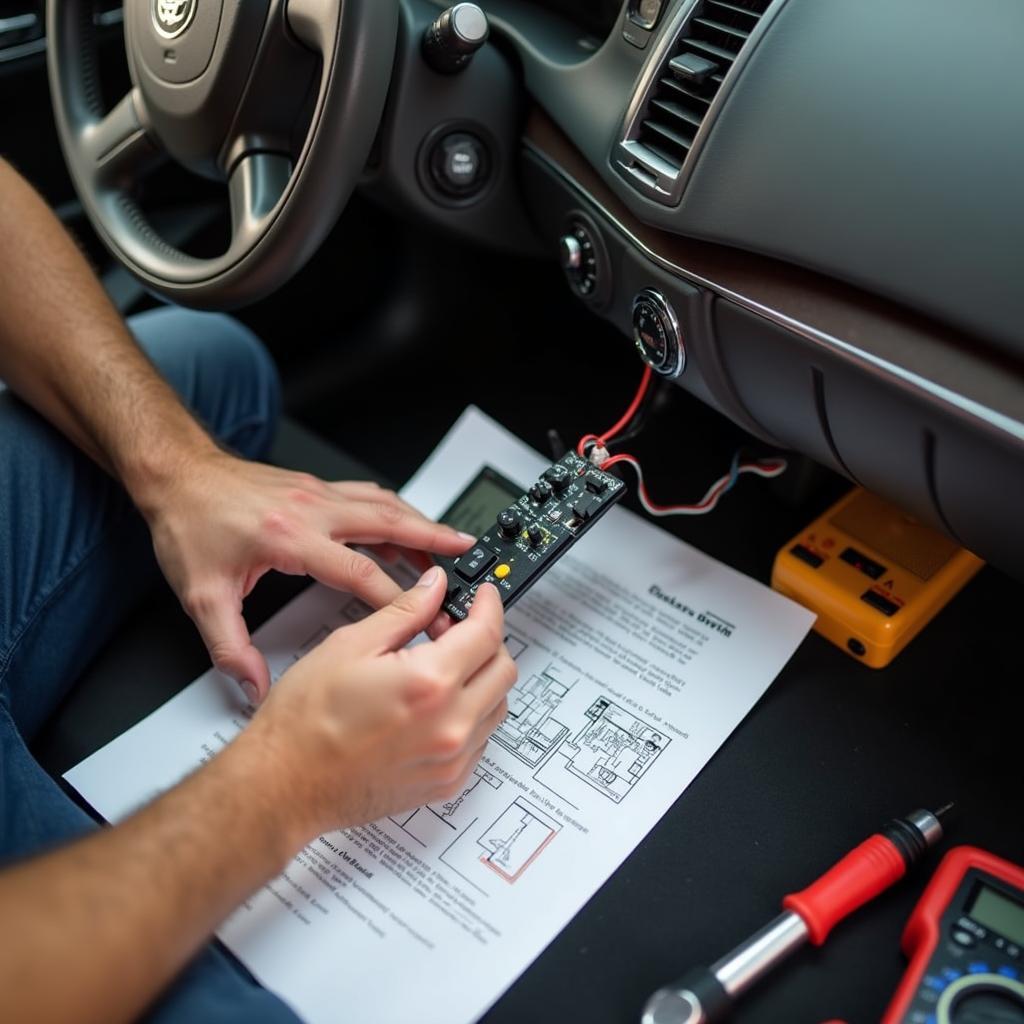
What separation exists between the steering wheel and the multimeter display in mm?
681

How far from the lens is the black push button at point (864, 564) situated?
855 mm

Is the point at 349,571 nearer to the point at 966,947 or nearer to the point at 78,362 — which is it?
the point at 78,362

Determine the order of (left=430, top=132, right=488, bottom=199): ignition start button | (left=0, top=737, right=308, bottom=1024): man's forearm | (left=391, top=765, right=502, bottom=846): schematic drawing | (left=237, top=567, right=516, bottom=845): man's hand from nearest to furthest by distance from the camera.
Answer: (left=0, top=737, right=308, bottom=1024): man's forearm, (left=237, top=567, right=516, bottom=845): man's hand, (left=391, top=765, right=502, bottom=846): schematic drawing, (left=430, top=132, right=488, bottom=199): ignition start button

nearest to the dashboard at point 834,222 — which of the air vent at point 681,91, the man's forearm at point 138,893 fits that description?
the air vent at point 681,91

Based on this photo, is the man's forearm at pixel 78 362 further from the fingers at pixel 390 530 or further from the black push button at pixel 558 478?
the black push button at pixel 558 478

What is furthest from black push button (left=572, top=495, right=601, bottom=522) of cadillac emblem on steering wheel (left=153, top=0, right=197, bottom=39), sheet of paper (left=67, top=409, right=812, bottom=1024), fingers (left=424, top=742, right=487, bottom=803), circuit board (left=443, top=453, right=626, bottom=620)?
cadillac emblem on steering wheel (left=153, top=0, right=197, bottom=39)

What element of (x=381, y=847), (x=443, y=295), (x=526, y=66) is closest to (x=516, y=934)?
(x=381, y=847)

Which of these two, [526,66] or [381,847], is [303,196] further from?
[381,847]

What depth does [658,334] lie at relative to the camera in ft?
2.67

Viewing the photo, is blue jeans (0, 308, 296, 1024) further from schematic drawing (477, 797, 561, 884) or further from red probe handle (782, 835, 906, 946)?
red probe handle (782, 835, 906, 946)

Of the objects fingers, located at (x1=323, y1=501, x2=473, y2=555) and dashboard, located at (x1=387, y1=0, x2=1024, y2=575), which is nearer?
dashboard, located at (x1=387, y1=0, x2=1024, y2=575)

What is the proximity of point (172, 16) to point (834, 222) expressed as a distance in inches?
24.2

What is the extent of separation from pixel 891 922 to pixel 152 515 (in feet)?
2.09

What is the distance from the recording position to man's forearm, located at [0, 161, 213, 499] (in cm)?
85
